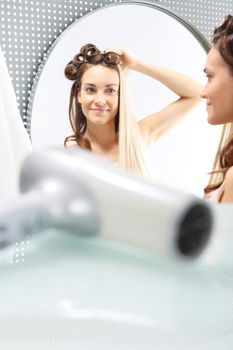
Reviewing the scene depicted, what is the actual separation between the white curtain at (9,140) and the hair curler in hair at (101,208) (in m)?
0.37

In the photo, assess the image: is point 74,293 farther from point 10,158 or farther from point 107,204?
point 10,158

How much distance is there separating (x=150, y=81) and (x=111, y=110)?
0.18 m

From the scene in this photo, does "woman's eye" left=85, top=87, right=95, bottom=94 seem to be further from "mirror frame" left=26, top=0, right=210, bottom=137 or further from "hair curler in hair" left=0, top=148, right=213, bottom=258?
"hair curler in hair" left=0, top=148, right=213, bottom=258

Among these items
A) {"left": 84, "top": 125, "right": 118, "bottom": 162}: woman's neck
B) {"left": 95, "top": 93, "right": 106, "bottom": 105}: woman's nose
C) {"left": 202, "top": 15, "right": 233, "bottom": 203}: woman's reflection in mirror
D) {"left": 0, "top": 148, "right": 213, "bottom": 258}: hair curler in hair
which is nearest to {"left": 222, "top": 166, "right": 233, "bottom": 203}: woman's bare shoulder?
{"left": 202, "top": 15, "right": 233, "bottom": 203}: woman's reflection in mirror

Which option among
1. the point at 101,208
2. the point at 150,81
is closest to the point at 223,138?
the point at 150,81

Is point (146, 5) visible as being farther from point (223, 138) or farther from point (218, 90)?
point (223, 138)

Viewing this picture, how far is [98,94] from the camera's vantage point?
172cm

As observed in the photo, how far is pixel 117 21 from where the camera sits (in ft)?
5.82

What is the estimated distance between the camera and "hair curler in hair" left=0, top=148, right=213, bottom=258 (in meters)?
0.89

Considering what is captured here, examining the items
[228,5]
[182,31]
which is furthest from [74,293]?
[228,5]

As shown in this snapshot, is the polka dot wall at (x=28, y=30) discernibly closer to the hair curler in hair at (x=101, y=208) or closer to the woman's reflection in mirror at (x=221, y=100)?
the woman's reflection in mirror at (x=221, y=100)

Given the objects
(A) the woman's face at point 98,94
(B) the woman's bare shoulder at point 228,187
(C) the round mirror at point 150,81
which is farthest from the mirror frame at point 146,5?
(B) the woman's bare shoulder at point 228,187

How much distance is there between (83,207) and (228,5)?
52.4 inches

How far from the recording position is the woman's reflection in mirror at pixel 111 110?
1694mm
